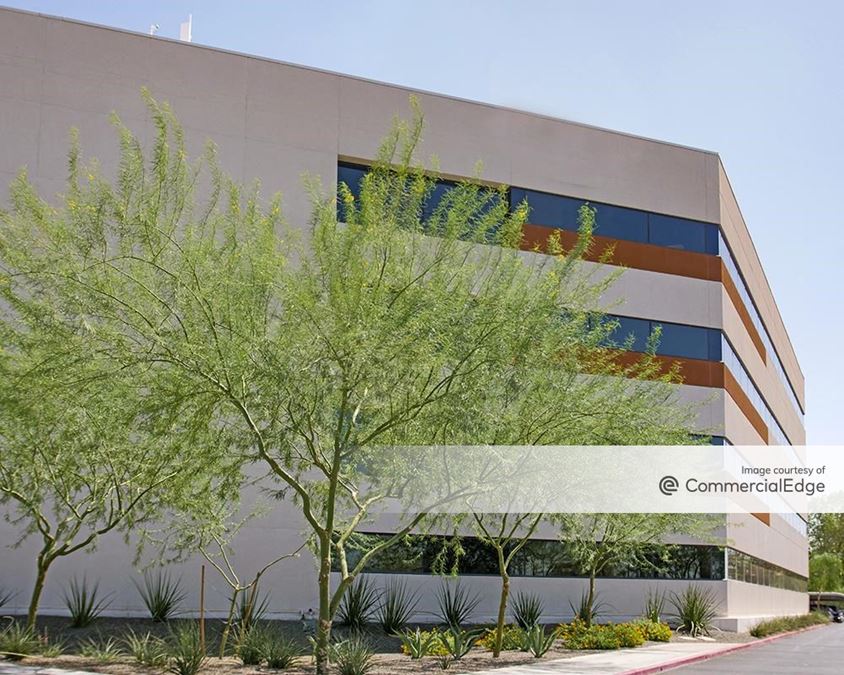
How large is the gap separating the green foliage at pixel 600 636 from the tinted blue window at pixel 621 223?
49.0 ft

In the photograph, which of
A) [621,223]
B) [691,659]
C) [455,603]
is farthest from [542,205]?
[691,659]

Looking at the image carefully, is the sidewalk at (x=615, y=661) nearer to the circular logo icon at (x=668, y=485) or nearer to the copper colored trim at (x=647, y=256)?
the circular logo icon at (x=668, y=485)

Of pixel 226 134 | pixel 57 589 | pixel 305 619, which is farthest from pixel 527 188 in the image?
pixel 57 589

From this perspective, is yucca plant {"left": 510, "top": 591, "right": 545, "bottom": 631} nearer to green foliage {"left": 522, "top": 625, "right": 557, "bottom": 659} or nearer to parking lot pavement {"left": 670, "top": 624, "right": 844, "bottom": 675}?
green foliage {"left": 522, "top": 625, "right": 557, "bottom": 659}

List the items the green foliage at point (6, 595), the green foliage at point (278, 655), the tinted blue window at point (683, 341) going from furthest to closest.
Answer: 1. the tinted blue window at point (683, 341)
2. the green foliage at point (6, 595)
3. the green foliage at point (278, 655)

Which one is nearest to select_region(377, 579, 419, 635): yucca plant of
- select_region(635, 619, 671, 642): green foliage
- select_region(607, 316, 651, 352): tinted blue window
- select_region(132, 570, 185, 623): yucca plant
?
select_region(132, 570, 185, 623): yucca plant

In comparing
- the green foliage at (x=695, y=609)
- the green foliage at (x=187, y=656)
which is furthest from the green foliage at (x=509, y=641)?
the green foliage at (x=695, y=609)

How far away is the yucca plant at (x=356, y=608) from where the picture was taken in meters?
27.0

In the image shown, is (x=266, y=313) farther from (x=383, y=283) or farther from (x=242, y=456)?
(x=242, y=456)

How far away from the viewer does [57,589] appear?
27062 millimetres

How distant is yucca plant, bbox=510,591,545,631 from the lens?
97.8 feet

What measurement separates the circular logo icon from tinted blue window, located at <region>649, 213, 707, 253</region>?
46.6 ft

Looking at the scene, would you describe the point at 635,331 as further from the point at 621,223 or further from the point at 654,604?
the point at 654,604

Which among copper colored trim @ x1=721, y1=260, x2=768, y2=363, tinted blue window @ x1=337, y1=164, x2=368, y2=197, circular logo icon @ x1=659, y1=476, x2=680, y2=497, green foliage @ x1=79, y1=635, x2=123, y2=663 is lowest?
green foliage @ x1=79, y1=635, x2=123, y2=663
